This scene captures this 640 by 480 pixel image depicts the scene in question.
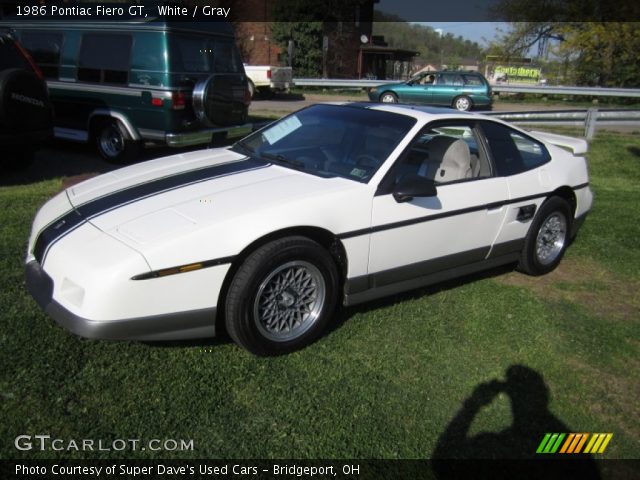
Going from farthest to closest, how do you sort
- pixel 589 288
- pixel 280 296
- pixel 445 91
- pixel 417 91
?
pixel 417 91 → pixel 445 91 → pixel 589 288 → pixel 280 296

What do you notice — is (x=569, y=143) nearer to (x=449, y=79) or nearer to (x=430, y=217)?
(x=430, y=217)

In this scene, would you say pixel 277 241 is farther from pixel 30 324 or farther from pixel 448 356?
pixel 30 324

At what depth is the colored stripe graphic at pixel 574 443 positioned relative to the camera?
279cm

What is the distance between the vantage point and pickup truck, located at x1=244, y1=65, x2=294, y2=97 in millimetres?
22369

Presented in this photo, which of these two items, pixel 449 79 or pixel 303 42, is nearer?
pixel 449 79

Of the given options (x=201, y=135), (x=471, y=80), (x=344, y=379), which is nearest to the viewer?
(x=344, y=379)

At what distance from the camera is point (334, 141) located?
3.97m

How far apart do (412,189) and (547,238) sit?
2.07 metres

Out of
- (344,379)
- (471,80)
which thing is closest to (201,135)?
(344,379)

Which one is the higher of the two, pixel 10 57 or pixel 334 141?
pixel 10 57

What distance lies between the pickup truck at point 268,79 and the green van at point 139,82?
13834 millimetres

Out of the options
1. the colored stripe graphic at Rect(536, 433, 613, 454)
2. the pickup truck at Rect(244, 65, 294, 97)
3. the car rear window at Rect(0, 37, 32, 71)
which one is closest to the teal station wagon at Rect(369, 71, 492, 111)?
the pickup truck at Rect(244, 65, 294, 97)

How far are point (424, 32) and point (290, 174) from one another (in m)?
87.6

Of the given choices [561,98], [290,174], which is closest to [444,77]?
[561,98]
